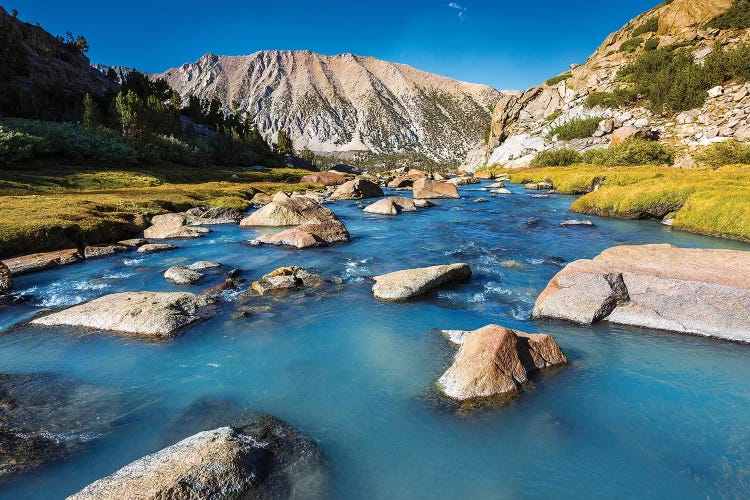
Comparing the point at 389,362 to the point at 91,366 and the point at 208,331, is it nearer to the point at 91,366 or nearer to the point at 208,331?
the point at 208,331

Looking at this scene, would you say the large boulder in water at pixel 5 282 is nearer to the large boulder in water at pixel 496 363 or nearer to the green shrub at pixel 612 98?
the large boulder in water at pixel 496 363

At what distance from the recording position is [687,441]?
710cm

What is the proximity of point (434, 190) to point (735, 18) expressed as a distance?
81.2 meters

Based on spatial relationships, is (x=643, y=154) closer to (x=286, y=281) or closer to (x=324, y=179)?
(x=286, y=281)

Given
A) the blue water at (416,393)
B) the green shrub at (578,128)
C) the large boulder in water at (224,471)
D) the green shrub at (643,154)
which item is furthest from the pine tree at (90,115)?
the green shrub at (578,128)

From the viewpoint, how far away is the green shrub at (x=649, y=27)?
10693 cm

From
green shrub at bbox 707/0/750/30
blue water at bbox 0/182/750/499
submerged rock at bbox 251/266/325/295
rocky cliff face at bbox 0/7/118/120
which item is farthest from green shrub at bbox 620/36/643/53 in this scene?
rocky cliff face at bbox 0/7/118/120

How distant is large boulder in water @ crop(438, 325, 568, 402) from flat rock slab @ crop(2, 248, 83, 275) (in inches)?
794

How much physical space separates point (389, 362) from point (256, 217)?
2311 cm

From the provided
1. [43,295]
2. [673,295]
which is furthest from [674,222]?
[43,295]

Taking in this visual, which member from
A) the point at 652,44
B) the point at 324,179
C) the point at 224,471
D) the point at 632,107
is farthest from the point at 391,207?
the point at 652,44

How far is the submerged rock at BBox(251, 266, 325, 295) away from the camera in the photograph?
15.3 m

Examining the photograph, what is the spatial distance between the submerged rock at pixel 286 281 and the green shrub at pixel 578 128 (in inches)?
3323

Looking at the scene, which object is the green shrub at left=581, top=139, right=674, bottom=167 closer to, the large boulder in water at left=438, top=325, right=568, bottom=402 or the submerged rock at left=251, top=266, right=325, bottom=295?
the submerged rock at left=251, top=266, right=325, bottom=295
